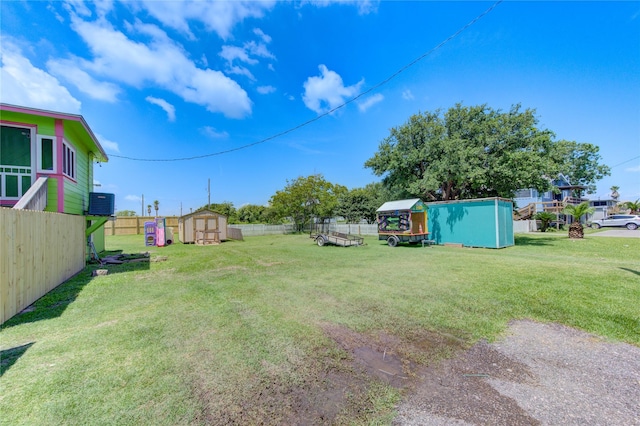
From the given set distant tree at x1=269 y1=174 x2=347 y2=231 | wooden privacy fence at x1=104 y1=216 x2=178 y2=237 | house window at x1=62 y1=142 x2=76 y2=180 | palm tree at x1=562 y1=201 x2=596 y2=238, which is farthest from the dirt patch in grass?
wooden privacy fence at x1=104 y1=216 x2=178 y2=237

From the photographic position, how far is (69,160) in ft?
27.7

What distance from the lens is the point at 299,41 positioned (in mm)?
12758

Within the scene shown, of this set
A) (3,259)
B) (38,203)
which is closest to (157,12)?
(38,203)

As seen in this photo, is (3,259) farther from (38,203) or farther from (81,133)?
(81,133)

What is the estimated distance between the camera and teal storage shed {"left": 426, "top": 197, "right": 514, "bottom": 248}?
12922 millimetres

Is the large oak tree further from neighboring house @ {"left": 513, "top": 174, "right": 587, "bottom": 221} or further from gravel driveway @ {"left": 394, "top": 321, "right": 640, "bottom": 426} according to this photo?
gravel driveway @ {"left": 394, "top": 321, "right": 640, "bottom": 426}

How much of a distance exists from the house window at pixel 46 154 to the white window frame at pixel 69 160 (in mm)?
246

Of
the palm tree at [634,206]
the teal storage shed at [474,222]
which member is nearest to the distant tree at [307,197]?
the teal storage shed at [474,222]

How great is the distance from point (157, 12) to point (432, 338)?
44.2ft

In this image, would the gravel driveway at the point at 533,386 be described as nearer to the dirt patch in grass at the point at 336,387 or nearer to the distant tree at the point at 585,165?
the dirt patch in grass at the point at 336,387

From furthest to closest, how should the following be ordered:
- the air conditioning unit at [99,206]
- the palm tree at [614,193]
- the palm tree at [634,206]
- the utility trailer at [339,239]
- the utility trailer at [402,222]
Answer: the palm tree at [614,193] < the palm tree at [634,206] < the utility trailer at [339,239] < the utility trailer at [402,222] < the air conditioning unit at [99,206]

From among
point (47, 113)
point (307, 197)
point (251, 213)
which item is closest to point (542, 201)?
point (307, 197)

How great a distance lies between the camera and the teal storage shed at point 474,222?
12.9 m

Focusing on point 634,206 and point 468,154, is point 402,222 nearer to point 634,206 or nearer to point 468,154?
point 468,154
